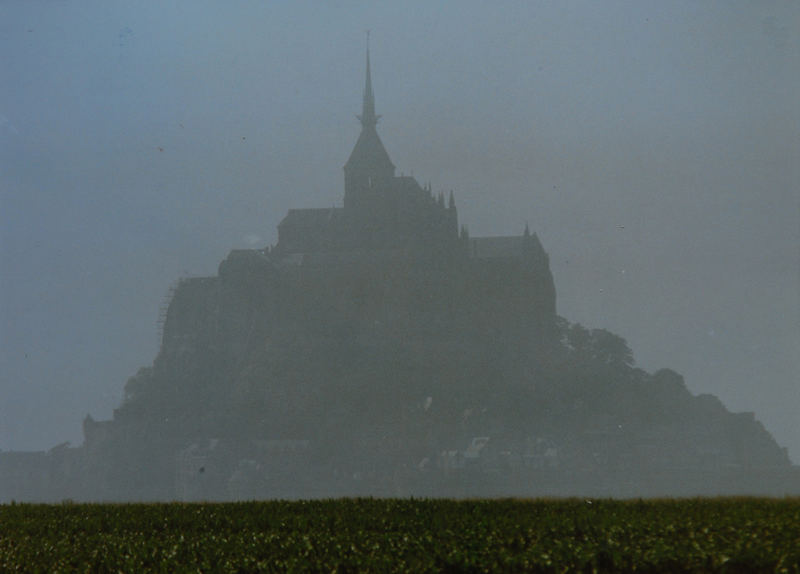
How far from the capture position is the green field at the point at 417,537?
14000mm

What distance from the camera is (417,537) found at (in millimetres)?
16328

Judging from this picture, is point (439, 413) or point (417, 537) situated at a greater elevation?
point (439, 413)

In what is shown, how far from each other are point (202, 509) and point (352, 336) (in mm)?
175343

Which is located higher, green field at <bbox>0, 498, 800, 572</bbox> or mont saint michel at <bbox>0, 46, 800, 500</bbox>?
mont saint michel at <bbox>0, 46, 800, 500</bbox>

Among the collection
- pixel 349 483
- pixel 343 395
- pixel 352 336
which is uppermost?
pixel 352 336

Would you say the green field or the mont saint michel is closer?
the green field

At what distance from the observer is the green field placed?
14.0 m

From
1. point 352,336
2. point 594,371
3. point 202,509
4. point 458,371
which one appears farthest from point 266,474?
point 202,509

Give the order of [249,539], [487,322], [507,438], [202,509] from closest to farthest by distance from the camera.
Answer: [249,539] → [202,509] → [507,438] → [487,322]

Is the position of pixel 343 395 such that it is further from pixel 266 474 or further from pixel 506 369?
pixel 506 369

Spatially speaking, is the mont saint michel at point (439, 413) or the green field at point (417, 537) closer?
the green field at point (417, 537)

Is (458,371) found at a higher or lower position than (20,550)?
higher

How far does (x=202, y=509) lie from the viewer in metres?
21.0

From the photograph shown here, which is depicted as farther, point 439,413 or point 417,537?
point 439,413
